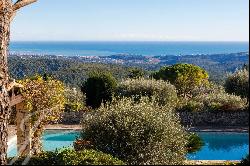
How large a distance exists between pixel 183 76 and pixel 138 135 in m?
24.0

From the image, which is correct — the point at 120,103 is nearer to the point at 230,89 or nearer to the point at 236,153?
the point at 236,153

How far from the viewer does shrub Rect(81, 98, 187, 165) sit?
10164 millimetres

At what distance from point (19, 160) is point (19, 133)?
6.64 metres

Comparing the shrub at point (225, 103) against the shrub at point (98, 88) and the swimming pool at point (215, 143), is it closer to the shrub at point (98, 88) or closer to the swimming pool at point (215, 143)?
the swimming pool at point (215, 143)

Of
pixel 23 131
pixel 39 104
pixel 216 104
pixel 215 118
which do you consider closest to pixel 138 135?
pixel 23 131

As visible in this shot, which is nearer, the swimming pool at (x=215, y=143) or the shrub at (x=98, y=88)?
the swimming pool at (x=215, y=143)

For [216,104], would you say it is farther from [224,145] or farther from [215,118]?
[224,145]

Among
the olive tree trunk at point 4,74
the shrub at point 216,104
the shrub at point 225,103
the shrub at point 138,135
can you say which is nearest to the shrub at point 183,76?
the shrub at point 216,104

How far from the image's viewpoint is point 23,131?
45.6 feet

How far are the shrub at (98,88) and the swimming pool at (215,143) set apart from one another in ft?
13.7

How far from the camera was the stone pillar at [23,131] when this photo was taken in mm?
13156

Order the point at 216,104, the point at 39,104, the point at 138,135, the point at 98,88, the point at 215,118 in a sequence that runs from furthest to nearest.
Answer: the point at 98,88
the point at 216,104
the point at 215,118
the point at 39,104
the point at 138,135

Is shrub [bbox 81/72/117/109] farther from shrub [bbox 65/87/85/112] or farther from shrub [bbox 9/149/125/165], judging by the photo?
shrub [bbox 9/149/125/165]

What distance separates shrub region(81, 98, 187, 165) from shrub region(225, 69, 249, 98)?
17.4 meters
